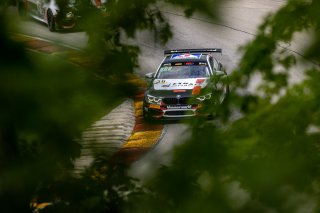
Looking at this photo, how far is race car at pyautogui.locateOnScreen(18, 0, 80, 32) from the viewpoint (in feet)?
3.72

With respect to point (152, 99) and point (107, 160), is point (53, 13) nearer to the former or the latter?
point (107, 160)

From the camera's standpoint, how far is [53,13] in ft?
4.56

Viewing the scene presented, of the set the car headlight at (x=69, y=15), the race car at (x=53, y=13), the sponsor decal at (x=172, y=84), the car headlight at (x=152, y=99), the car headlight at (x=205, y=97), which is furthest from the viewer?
the sponsor decal at (x=172, y=84)

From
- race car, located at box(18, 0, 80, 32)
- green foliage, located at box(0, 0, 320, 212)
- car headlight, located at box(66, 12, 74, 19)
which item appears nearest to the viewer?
green foliage, located at box(0, 0, 320, 212)

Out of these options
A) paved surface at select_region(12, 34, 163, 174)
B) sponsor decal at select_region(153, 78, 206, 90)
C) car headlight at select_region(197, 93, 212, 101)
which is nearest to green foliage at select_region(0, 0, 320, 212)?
paved surface at select_region(12, 34, 163, 174)

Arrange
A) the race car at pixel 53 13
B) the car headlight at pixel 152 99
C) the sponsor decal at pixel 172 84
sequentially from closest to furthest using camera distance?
the race car at pixel 53 13, the car headlight at pixel 152 99, the sponsor decal at pixel 172 84

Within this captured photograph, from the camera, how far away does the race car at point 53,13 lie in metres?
1.13

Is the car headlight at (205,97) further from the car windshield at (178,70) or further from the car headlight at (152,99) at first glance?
the car windshield at (178,70)

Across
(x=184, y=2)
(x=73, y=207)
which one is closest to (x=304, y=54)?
(x=184, y=2)

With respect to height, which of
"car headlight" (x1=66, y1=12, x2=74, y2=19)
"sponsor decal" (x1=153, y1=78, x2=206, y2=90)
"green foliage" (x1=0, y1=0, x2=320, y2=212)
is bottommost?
"sponsor decal" (x1=153, y1=78, x2=206, y2=90)

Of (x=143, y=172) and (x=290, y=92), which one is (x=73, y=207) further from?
(x=290, y=92)

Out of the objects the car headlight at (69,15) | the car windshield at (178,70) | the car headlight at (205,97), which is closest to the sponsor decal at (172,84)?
the car windshield at (178,70)

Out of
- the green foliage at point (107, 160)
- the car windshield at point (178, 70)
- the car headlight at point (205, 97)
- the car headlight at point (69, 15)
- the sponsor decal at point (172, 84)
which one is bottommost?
the sponsor decal at point (172, 84)

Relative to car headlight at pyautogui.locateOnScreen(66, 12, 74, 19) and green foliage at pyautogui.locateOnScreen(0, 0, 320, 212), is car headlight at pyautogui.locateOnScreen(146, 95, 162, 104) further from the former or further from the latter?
car headlight at pyautogui.locateOnScreen(66, 12, 74, 19)
